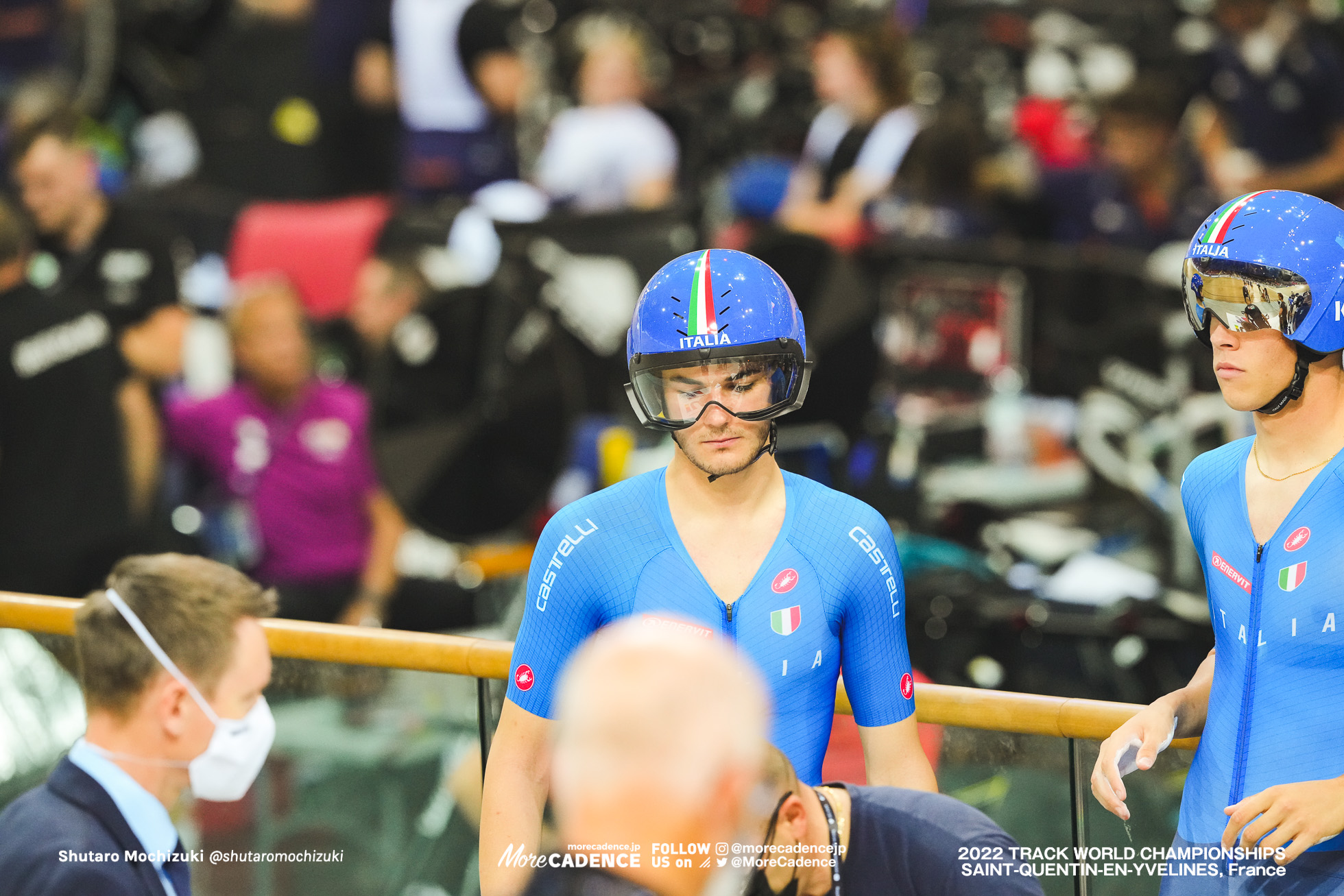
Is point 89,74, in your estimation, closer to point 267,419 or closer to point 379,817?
point 267,419

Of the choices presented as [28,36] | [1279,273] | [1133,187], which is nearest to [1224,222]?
[1279,273]

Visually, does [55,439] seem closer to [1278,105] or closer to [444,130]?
[444,130]

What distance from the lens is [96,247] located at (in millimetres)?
6469

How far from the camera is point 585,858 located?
1.67 metres

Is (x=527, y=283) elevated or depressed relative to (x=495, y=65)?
depressed

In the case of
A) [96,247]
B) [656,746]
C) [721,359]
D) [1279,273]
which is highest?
[96,247]

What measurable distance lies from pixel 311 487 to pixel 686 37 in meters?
6.44

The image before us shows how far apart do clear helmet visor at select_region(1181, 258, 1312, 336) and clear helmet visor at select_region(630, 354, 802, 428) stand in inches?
30.8

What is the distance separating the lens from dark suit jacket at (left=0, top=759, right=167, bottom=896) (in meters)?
2.51

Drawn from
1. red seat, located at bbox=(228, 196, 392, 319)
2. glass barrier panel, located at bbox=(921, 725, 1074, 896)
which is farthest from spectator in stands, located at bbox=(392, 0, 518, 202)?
glass barrier panel, located at bbox=(921, 725, 1074, 896)

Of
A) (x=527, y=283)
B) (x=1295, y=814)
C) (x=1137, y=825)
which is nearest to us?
(x=1295, y=814)

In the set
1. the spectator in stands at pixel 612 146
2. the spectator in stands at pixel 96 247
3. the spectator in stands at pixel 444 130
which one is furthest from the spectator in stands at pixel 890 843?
the spectator in stands at pixel 444 130

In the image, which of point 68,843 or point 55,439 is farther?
point 55,439

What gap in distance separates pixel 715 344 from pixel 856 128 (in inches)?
172
